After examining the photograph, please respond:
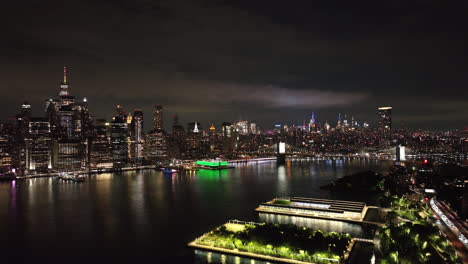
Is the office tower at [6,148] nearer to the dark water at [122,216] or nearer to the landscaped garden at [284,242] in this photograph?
the dark water at [122,216]

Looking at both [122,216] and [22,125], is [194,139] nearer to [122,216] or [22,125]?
[22,125]

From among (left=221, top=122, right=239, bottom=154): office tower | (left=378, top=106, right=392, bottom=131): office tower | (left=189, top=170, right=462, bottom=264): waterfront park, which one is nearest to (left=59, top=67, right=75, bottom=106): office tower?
(left=221, top=122, right=239, bottom=154): office tower

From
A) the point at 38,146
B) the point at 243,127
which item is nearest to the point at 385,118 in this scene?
the point at 243,127

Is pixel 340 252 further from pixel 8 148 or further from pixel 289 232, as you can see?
pixel 8 148

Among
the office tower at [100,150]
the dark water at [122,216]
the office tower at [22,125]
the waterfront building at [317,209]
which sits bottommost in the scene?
the dark water at [122,216]

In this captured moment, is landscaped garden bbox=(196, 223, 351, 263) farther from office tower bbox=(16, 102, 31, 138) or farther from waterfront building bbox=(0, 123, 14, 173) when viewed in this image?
office tower bbox=(16, 102, 31, 138)

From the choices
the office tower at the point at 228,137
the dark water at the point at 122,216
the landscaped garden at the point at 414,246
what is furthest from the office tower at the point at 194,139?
the landscaped garden at the point at 414,246

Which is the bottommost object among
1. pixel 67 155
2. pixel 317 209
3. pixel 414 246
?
pixel 317 209
